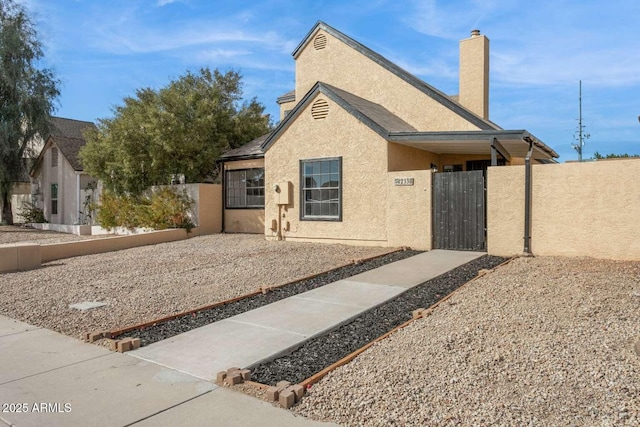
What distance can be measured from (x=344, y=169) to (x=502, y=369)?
9.66 meters

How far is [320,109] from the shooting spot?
45.9 feet

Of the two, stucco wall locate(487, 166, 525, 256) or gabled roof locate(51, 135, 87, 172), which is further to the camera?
gabled roof locate(51, 135, 87, 172)

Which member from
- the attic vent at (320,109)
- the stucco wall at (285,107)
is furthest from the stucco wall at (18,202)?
the attic vent at (320,109)

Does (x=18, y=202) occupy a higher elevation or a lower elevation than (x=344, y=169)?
lower

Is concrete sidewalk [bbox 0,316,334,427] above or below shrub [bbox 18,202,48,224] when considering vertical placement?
below

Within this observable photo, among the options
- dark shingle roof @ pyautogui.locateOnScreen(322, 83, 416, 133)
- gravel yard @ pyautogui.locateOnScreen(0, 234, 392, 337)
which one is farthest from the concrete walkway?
dark shingle roof @ pyautogui.locateOnScreen(322, 83, 416, 133)

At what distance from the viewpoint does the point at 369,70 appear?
56.4ft

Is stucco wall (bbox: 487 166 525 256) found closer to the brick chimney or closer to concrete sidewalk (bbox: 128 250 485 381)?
concrete sidewalk (bbox: 128 250 485 381)

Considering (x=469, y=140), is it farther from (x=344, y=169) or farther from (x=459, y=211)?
(x=344, y=169)

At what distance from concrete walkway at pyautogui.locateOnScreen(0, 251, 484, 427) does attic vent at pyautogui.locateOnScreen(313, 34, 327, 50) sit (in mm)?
13874

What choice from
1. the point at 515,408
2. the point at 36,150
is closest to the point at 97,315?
the point at 515,408

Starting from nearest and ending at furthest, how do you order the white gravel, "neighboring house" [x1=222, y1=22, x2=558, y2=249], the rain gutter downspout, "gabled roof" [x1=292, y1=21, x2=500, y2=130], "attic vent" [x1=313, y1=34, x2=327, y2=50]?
the white gravel, the rain gutter downspout, "neighboring house" [x1=222, y1=22, x2=558, y2=249], "gabled roof" [x1=292, y1=21, x2=500, y2=130], "attic vent" [x1=313, y1=34, x2=327, y2=50]

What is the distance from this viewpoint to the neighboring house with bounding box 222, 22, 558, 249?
1241 centimetres

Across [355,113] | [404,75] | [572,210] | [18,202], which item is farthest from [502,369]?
[18,202]
